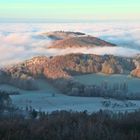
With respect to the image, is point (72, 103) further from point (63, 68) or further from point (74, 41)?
point (74, 41)

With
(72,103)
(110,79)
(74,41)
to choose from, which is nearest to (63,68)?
(110,79)

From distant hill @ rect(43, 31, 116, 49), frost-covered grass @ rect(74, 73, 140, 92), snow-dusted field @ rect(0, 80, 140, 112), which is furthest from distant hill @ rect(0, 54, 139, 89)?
distant hill @ rect(43, 31, 116, 49)

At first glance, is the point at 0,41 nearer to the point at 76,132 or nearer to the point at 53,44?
the point at 53,44

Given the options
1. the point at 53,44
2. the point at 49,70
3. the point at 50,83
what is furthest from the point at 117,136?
the point at 53,44

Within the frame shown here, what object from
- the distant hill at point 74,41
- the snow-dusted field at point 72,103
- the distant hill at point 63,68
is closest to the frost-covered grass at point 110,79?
the distant hill at point 63,68

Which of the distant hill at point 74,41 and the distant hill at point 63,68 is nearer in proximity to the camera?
the distant hill at point 63,68

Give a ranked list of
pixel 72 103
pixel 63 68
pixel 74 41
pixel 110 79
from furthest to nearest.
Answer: pixel 74 41 → pixel 63 68 → pixel 110 79 → pixel 72 103

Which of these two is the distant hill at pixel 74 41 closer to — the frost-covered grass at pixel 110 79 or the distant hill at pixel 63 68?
the distant hill at pixel 63 68

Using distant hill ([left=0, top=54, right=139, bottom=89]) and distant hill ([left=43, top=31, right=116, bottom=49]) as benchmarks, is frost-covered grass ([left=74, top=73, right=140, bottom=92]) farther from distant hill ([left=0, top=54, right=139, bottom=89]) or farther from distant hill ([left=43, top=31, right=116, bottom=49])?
distant hill ([left=43, top=31, right=116, bottom=49])
